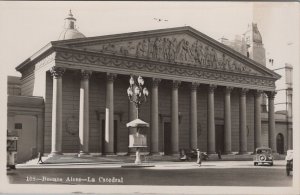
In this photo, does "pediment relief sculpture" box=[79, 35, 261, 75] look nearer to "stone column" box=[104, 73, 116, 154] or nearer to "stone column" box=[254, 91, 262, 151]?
"stone column" box=[104, 73, 116, 154]

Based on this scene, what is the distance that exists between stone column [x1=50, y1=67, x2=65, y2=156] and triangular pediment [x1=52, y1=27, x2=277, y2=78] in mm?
1971

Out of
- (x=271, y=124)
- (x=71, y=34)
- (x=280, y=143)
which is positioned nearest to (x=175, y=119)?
(x=271, y=124)

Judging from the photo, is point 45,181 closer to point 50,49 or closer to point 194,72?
point 50,49

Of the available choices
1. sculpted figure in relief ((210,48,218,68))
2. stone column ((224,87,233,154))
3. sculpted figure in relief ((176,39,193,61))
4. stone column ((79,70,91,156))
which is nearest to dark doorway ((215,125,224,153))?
stone column ((224,87,233,154))

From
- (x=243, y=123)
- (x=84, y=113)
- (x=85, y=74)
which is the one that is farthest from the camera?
(x=243, y=123)

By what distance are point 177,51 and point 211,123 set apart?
258 inches

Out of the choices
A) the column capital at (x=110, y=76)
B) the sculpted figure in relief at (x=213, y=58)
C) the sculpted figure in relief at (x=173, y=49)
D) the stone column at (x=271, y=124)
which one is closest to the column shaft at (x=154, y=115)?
the sculpted figure in relief at (x=173, y=49)

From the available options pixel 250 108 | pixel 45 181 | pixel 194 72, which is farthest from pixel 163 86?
pixel 45 181

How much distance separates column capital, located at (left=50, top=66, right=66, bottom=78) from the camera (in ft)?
95.7

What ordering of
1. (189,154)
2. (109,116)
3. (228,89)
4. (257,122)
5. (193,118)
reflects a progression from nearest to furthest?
(109,116) → (189,154) → (193,118) → (228,89) → (257,122)

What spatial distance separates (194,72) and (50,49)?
11959 millimetres

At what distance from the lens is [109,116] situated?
31.3m

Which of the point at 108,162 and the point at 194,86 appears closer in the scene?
the point at 108,162

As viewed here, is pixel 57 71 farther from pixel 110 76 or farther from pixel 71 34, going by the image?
pixel 71 34
